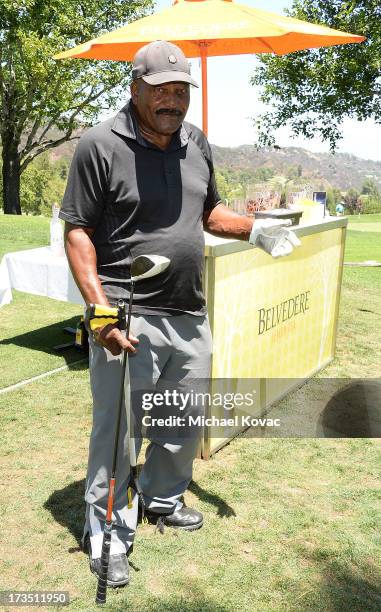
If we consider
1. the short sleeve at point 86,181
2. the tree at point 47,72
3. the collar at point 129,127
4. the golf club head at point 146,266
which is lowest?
the golf club head at point 146,266

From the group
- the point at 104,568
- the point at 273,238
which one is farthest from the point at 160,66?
the point at 104,568

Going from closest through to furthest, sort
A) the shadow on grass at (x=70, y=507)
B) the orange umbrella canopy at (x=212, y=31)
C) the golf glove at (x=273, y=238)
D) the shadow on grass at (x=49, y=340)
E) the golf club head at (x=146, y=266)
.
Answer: the golf club head at (x=146, y=266)
the golf glove at (x=273, y=238)
the shadow on grass at (x=70, y=507)
the orange umbrella canopy at (x=212, y=31)
the shadow on grass at (x=49, y=340)

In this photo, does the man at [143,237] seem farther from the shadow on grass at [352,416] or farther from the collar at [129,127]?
the shadow on grass at [352,416]

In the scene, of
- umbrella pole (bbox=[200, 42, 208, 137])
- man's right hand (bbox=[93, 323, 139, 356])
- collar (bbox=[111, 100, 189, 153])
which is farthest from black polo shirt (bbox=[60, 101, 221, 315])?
umbrella pole (bbox=[200, 42, 208, 137])

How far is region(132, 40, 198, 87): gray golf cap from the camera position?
2.33m

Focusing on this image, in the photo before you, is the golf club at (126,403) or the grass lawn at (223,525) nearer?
the golf club at (126,403)

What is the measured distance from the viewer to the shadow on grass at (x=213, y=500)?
323 centimetres

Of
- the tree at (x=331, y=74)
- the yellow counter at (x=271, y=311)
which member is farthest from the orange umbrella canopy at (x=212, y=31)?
the tree at (x=331, y=74)

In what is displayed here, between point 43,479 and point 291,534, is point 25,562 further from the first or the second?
point 291,534

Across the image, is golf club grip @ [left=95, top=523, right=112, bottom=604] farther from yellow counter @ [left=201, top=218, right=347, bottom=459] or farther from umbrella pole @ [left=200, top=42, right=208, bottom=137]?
umbrella pole @ [left=200, top=42, right=208, bottom=137]

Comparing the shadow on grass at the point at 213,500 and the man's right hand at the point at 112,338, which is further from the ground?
the man's right hand at the point at 112,338

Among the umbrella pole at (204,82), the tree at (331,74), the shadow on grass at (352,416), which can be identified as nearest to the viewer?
the shadow on grass at (352,416)

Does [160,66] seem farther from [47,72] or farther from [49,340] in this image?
[47,72]

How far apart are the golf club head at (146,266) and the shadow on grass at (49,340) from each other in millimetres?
3453
